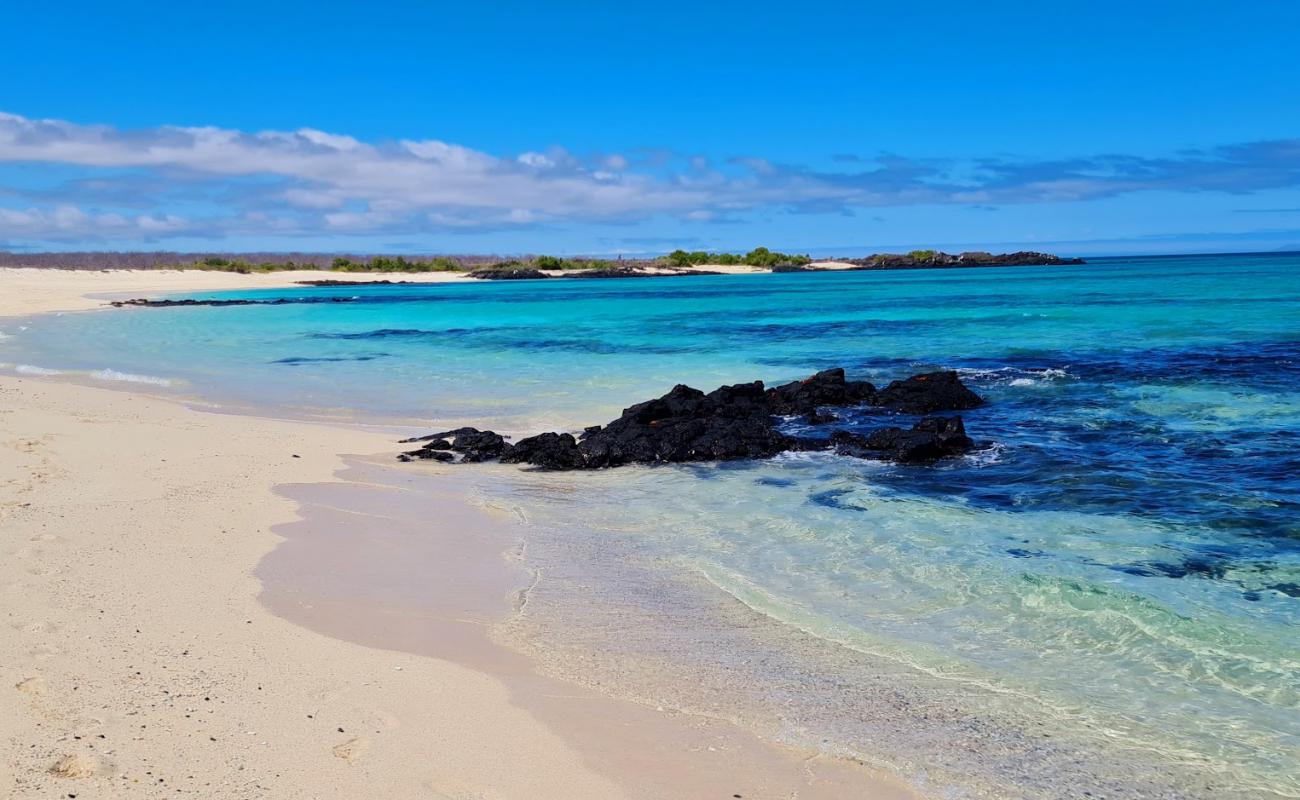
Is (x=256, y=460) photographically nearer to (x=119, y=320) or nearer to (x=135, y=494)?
(x=135, y=494)

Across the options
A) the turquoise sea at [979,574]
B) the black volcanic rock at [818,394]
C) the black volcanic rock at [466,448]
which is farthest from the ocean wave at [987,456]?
the black volcanic rock at [466,448]

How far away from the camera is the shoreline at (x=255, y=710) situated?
3.66 m

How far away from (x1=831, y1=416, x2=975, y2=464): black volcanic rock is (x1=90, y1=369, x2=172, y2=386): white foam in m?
14.9

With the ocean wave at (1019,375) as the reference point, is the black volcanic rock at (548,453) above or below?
below

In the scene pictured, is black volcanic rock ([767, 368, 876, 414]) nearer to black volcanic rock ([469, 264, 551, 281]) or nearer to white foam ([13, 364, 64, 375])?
white foam ([13, 364, 64, 375])

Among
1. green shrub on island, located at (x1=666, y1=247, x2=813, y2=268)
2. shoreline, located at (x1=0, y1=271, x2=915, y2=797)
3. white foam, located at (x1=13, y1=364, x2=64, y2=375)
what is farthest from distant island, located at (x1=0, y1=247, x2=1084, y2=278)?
shoreline, located at (x1=0, y1=271, x2=915, y2=797)

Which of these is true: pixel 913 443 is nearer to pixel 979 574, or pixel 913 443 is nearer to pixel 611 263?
pixel 979 574

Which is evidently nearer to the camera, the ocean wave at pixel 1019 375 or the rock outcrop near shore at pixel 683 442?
the rock outcrop near shore at pixel 683 442

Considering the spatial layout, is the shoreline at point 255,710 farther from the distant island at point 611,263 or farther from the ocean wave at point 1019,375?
the distant island at point 611,263

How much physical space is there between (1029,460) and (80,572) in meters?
9.59

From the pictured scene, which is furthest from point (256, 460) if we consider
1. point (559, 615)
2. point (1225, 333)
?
point (1225, 333)

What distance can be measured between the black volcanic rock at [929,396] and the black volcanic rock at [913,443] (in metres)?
2.36

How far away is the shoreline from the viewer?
3.66 m

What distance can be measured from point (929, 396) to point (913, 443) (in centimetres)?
393
